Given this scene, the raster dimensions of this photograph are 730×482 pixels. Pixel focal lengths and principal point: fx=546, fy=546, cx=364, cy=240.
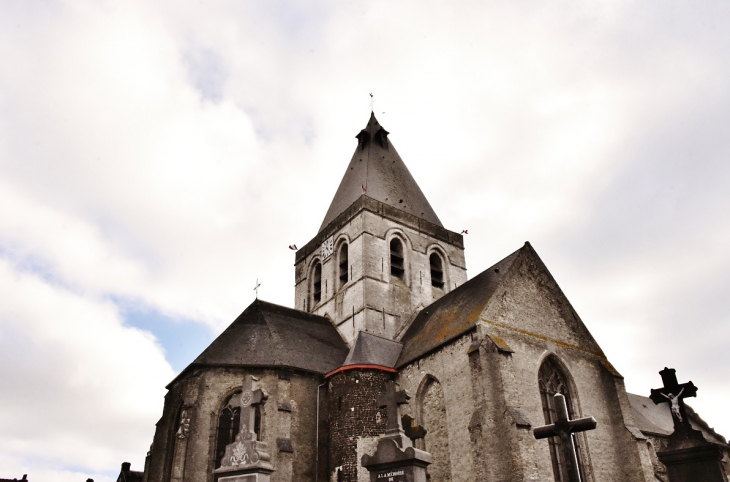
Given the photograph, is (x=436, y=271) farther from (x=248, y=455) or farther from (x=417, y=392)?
(x=248, y=455)

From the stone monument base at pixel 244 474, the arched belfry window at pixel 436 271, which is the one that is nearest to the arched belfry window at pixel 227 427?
the stone monument base at pixel 244 474

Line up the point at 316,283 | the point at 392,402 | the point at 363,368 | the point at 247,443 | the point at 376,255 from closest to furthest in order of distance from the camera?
the point at 392,402 → the point at 247,443 → the point at 363,368 → the point at 376,255 → the point at 316,283

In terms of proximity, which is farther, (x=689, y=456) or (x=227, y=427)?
(x=227, y=427)

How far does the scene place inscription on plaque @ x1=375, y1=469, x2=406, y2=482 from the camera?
8.83m

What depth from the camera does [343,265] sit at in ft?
80.5

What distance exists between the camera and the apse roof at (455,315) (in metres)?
15.8

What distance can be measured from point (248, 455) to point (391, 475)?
2899 millimetres

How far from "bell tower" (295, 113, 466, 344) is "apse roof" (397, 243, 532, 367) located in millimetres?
2690

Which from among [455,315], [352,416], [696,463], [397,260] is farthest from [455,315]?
[696,463]

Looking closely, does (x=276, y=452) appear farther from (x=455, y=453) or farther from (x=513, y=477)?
(x=513, y=477)

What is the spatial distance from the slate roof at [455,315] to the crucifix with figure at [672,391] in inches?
194

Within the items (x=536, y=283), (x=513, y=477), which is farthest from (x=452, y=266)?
(x=513, y=477)

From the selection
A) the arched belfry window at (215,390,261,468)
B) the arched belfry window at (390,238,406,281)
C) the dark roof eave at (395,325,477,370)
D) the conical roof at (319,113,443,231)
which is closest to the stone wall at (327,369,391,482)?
the dark roof eave at (395,325,477,370)

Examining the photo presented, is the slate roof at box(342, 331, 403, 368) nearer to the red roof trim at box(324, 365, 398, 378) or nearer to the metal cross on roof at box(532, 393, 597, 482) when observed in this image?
the red roof trim at box(324, 365, 398, 378)
